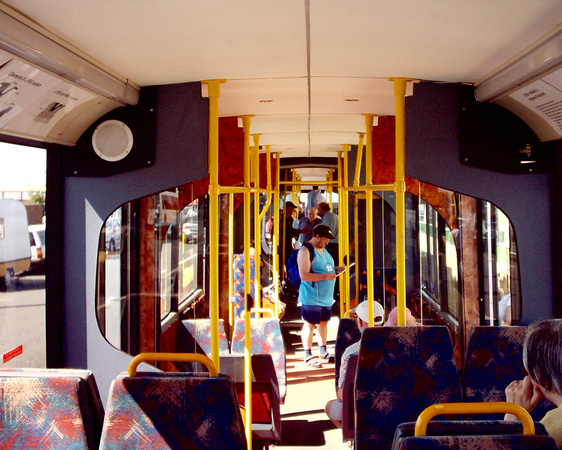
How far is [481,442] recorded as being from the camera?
61.3 inches

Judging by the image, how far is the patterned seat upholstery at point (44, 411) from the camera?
2031 mm

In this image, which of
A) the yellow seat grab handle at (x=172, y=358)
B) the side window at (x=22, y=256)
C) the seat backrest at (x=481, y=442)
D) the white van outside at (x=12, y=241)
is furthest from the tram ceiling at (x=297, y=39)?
the seat backrest at (x=481, y=442)

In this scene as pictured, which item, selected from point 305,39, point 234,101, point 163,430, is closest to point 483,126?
point 305,39

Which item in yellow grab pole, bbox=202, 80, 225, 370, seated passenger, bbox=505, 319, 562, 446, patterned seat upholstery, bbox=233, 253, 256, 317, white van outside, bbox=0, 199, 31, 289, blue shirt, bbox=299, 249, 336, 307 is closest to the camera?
seated passenger, bbox=505, 319, 562, 446

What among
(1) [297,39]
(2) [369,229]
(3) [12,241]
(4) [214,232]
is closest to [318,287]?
(2) [369,229]

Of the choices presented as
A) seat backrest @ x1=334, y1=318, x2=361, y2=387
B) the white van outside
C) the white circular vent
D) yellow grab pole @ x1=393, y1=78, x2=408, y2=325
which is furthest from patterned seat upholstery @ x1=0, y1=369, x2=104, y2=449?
seat backrest @ x1=334, y1=318, x2=361, y2=387

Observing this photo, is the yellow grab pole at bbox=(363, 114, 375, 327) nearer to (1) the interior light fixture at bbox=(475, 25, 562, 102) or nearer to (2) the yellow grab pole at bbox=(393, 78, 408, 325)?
(2) the yellow grab pole at bbox=(393, 78, 408, 325)

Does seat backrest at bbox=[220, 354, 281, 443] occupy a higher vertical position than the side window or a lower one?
lower

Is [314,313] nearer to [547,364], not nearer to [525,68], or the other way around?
[525,68]

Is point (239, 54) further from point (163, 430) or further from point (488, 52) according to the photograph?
point (163, 430)

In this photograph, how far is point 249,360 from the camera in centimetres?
346

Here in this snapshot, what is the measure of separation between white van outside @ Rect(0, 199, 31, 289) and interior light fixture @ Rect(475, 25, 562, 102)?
8.03ft

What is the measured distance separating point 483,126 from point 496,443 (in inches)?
82.8

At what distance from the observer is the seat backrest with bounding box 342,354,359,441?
123 inches
